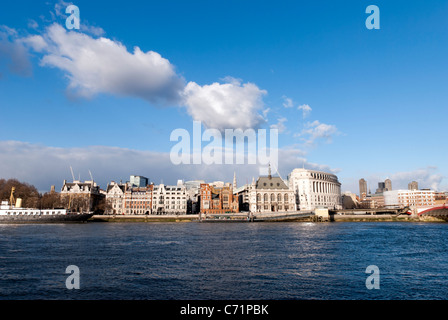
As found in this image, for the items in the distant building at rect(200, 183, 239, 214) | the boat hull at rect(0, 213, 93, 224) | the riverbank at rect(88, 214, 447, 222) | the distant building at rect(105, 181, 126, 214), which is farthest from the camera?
the distant building at rect(105, 181, 126, 214)

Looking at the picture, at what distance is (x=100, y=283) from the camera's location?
26.6 m

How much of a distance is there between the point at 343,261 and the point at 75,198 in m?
179

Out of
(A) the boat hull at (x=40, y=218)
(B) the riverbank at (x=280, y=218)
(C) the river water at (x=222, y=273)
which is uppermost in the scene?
(C) the river water at (x=222, y=273)

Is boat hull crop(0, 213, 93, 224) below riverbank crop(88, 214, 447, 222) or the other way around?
the other way around

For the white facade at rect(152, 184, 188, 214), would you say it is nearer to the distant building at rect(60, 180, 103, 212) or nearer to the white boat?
the distant building at rect(60, 180, 103, 212)

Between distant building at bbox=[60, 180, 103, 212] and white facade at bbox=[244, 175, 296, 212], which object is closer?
distant building at bbox=[60, 180, 103, 212]

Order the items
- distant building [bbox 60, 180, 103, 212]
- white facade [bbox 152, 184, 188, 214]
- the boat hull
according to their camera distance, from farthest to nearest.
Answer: white facade [bbox 152, 184, 188, 214], distant building [bbox 60, 180, 103, 212], the boat hull

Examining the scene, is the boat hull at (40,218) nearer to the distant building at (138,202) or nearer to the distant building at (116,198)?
the distant building at (138,202)

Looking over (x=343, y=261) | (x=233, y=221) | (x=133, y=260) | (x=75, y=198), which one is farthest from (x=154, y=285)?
(x=75, y=198)

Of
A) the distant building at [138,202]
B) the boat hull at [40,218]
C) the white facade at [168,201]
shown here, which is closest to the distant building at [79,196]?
the distant building at [138,202]

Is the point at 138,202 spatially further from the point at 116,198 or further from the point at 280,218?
the point at 280,218

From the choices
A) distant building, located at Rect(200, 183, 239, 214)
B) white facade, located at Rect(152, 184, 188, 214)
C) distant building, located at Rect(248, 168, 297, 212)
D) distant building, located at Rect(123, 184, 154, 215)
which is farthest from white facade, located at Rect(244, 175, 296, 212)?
distant building, located at Rect(123, 184, 154, 215)

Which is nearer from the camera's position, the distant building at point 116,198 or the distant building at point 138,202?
the distant building at point 138,202
